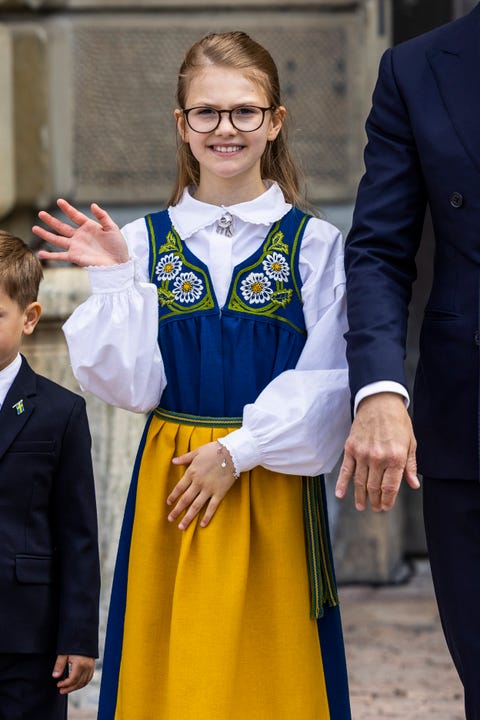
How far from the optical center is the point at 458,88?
2916 mm

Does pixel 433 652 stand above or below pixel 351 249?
below

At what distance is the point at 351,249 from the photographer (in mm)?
2951

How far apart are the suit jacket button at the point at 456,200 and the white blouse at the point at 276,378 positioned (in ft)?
1.27

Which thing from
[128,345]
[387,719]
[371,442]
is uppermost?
[128,345]

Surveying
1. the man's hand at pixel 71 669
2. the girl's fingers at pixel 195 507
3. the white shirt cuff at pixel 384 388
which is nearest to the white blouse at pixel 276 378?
the girl's fingers at pixel 195 507

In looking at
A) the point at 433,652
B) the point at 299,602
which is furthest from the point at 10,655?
the point at 433,652

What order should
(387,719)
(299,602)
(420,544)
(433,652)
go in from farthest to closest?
(420,544)
(433,652)
(387,719)
(299,602)

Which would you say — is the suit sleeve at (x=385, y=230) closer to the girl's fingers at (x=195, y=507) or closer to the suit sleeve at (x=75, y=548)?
the girl's fingers at (x=195, y=507)

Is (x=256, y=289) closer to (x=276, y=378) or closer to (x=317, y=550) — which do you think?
(x=276, y=378)

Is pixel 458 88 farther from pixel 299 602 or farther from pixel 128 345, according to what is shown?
pixel 299 602

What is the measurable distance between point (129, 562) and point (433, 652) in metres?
2.09

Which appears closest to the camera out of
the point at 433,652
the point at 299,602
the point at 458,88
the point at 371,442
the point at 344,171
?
the point at 371,442

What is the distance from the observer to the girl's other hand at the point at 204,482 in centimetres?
307

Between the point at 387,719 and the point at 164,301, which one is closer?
the point at 164,301
